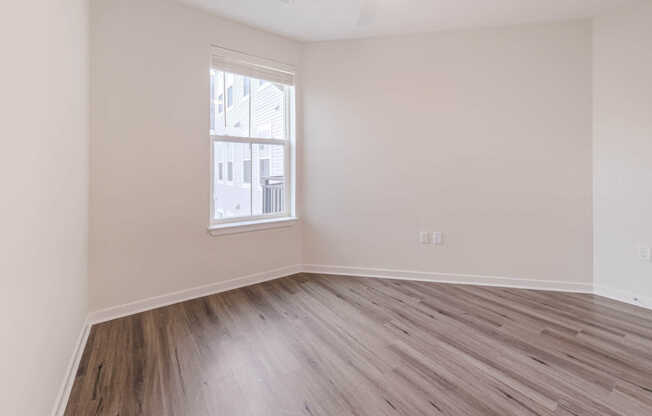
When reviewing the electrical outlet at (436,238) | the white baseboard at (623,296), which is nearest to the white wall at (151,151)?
→ the electrical outlet at (436,238)

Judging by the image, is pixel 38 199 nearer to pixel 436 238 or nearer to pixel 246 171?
pixel 246 171

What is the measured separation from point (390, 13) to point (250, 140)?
1830mm

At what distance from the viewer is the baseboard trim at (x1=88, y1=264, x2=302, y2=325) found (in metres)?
2.54

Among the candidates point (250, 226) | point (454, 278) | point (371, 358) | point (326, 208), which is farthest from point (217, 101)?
point (454, 278)

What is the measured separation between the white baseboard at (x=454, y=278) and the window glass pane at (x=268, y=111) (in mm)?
1605

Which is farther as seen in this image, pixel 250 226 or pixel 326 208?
pixel 326 208

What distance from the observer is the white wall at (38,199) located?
95 centimetres

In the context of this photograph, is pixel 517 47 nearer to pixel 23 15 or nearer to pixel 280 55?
pixel 280 55

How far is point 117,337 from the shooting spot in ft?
7.41

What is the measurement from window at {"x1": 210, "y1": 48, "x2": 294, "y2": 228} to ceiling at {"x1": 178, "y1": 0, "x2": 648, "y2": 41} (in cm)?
39

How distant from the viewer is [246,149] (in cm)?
340

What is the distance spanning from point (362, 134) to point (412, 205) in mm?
973

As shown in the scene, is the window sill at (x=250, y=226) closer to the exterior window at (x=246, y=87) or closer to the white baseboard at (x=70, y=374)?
the white baseboard at (x=70, y=374)

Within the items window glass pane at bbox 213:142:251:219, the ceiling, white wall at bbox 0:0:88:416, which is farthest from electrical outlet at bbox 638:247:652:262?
white wall at bbox 0:0:88:416
